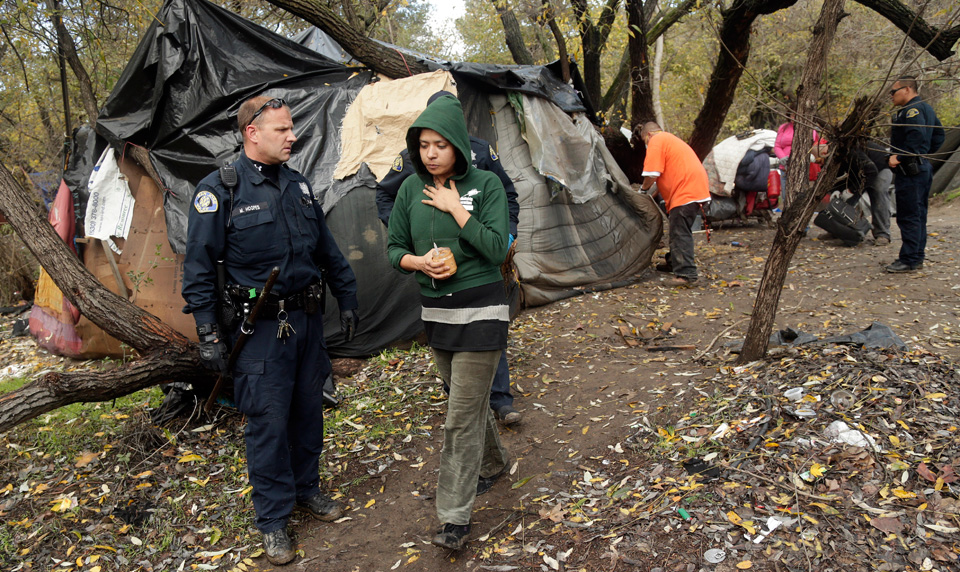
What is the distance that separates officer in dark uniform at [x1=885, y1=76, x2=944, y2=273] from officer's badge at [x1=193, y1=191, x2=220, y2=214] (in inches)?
247

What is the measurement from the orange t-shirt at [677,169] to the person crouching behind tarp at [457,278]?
467cm

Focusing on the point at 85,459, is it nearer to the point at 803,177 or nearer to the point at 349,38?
the point at 349,38

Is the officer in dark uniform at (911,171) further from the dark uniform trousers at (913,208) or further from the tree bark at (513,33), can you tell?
the tree bark at (513,33)

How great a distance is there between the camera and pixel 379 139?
5633 millimetres

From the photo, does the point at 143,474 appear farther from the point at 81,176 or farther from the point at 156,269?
the point at 81,176

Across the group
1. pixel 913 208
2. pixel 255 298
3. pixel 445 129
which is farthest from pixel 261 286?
pixel 913 208

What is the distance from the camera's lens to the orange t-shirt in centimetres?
686

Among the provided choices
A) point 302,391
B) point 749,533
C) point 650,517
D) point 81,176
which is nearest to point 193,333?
point 81,176

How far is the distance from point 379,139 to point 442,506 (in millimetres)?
3756

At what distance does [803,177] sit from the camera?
3.61 m

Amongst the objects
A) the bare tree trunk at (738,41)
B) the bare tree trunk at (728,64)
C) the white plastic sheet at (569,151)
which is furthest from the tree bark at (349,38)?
the bare tree trunk at (728,64)

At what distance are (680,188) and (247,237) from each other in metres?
5.27

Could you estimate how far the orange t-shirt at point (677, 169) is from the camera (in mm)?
6863

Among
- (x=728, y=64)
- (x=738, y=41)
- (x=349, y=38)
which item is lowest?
(x=349, y=38)
